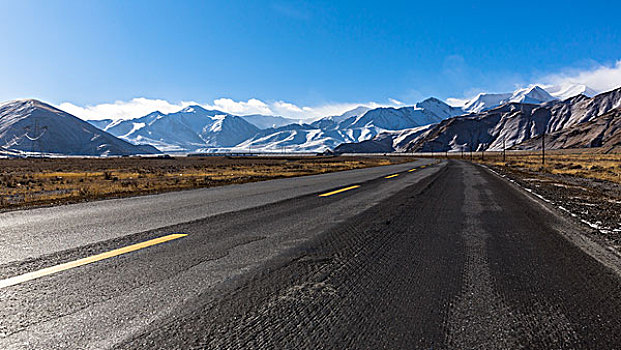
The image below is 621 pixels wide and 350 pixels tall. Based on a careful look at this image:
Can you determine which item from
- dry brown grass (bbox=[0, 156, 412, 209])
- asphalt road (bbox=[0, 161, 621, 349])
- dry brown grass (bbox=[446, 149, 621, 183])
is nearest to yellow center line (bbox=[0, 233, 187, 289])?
asphalt road (bbox=[0, 161, 621, 349])

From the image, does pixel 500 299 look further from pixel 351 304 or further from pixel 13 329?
pixel 13 329

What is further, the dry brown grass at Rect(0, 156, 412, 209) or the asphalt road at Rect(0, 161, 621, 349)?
the dry brown grass at Rect(0, 156, 412, 209)

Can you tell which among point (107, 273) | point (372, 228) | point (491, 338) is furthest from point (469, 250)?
point (107, 273)

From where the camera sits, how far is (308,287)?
9.97 ft

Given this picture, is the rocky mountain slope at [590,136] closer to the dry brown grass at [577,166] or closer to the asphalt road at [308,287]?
the dry brown grass at [577,166]

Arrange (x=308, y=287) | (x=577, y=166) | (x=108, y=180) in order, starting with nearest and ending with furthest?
(x=308, y=287)
(x=108, y=180)
(x=577, y=166)

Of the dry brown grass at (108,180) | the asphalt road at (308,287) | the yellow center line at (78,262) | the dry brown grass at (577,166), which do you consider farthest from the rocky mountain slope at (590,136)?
the yellow center line at (78,262)

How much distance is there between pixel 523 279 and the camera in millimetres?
3430

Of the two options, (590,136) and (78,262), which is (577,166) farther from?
(590,136)

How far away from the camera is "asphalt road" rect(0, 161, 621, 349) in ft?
7.23

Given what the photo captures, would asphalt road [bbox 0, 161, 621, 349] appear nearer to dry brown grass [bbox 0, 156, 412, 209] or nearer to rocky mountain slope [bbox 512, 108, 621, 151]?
dry brown grass [bbox 0, 156, 412, 209]

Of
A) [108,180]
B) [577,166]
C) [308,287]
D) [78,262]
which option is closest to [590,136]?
[577,166]

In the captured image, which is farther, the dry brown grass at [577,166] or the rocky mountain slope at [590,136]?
the rocky mountain slope at [590,136]

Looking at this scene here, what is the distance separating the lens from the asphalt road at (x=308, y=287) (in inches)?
86.8
